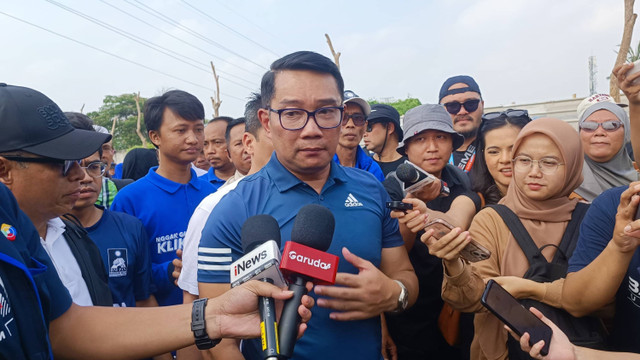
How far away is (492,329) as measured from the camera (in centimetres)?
244

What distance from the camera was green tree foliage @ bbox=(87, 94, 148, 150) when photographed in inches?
1958

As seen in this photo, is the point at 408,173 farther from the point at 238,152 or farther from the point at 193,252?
the point at 238,152

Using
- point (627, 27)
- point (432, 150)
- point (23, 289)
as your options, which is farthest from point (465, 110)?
point (627, 27)

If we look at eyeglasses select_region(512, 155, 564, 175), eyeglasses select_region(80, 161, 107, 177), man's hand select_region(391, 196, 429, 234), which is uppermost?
eyeglasses select_region(512, 155, 564, 175)

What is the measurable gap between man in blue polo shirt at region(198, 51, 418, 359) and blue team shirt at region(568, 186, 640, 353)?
938mm

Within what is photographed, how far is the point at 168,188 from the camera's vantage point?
139 inches

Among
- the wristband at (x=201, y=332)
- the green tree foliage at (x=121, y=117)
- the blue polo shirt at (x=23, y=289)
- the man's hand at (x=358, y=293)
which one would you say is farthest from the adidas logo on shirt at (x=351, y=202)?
the green tree foliage at (x=121, y=117)

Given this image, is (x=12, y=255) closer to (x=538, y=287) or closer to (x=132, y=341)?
(x=132, y=341)

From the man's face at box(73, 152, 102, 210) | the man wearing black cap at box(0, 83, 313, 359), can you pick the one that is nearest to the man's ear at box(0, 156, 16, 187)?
the man wearing black cap at box(0, 83, 313, 359)

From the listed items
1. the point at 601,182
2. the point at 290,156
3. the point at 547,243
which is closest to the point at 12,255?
the point at 290,156

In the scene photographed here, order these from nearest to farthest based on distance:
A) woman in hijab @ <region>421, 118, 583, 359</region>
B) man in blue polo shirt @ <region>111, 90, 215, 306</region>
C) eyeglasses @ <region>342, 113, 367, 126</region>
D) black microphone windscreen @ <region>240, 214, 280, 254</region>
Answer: black microphone windscreen @ <region>240, 214, 280, 254</region>
woman in hijab @ <region>421, 118, 583, 359</region>
man in blue polo shirt @ <region>111, 90, 215, 306</region>
eyeglasses @ <region>342, 113, 367, 126</region>

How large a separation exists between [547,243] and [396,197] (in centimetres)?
95

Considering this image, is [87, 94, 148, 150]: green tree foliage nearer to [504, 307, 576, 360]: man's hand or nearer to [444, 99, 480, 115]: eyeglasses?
[444, 99, 480, 115]: eyeglasses

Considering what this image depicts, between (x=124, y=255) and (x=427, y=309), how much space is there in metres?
2.30
